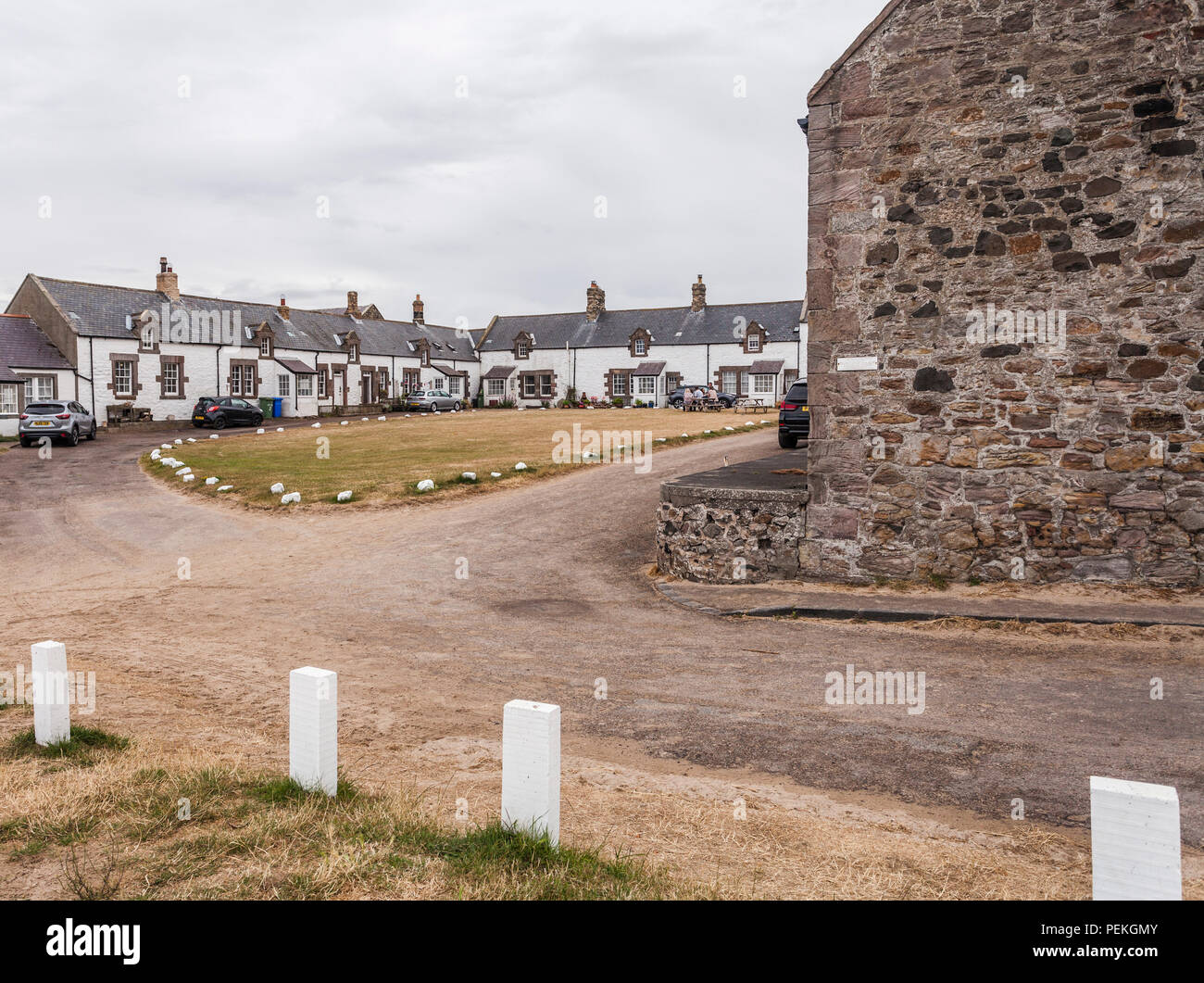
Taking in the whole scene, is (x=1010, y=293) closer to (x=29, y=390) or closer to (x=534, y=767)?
(x=534, y=767)

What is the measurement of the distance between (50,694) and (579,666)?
14.3 ft

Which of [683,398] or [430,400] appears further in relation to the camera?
[430,400]

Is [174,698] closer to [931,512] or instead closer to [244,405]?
[931,512]

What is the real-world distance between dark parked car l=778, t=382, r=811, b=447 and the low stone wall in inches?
414

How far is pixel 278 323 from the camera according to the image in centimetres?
5181

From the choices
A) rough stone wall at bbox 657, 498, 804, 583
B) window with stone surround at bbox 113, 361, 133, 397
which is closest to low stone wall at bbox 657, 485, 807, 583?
rough stone wall at bbox 657, 498, 804, 583

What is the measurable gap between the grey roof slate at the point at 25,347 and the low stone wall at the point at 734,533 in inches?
1460

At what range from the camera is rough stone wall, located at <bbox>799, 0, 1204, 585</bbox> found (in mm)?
9672

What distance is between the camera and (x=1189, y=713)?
655 centimetres

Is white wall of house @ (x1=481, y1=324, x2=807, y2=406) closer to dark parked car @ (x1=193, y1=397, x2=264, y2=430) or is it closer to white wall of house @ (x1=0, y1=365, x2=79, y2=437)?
dark parked car @ (x1=193, y1=397, x2=264, y2=430)

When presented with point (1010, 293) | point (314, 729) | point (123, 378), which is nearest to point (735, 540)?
point (1010, 293)

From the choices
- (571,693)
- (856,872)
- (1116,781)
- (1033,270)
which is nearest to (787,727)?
(571,693)

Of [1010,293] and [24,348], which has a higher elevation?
[24,348]

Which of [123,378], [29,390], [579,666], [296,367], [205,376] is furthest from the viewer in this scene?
[296,367]
